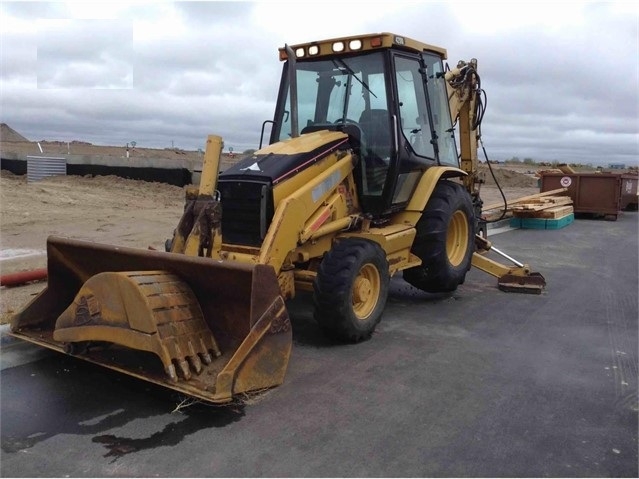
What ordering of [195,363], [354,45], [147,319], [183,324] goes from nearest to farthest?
[147,319] < [195,363] < [183,324] < [354,45]

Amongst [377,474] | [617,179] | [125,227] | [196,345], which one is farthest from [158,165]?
[377,474]

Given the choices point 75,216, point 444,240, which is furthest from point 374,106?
point 75,216

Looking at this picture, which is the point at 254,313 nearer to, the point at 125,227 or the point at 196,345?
the point at 196,345

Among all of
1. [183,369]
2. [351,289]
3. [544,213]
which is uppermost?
[544,213]

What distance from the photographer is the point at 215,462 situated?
3.39 meters

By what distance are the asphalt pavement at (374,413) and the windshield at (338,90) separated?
7.25ft

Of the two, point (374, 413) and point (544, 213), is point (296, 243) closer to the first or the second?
point (374, 413)

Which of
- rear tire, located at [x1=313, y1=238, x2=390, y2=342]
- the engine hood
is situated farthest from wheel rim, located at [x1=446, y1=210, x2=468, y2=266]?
the engine hood

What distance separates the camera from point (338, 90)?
254 inches

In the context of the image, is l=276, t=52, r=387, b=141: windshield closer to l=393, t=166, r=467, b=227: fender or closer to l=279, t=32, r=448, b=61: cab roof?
l=279, t=32, r=448, b=61: cab roof

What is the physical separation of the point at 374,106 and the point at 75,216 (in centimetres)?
841

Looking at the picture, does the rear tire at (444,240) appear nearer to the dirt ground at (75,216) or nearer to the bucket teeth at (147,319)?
the bucket teeth at (147,319)

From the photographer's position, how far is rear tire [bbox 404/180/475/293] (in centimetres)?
666

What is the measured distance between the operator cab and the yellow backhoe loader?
1cm
